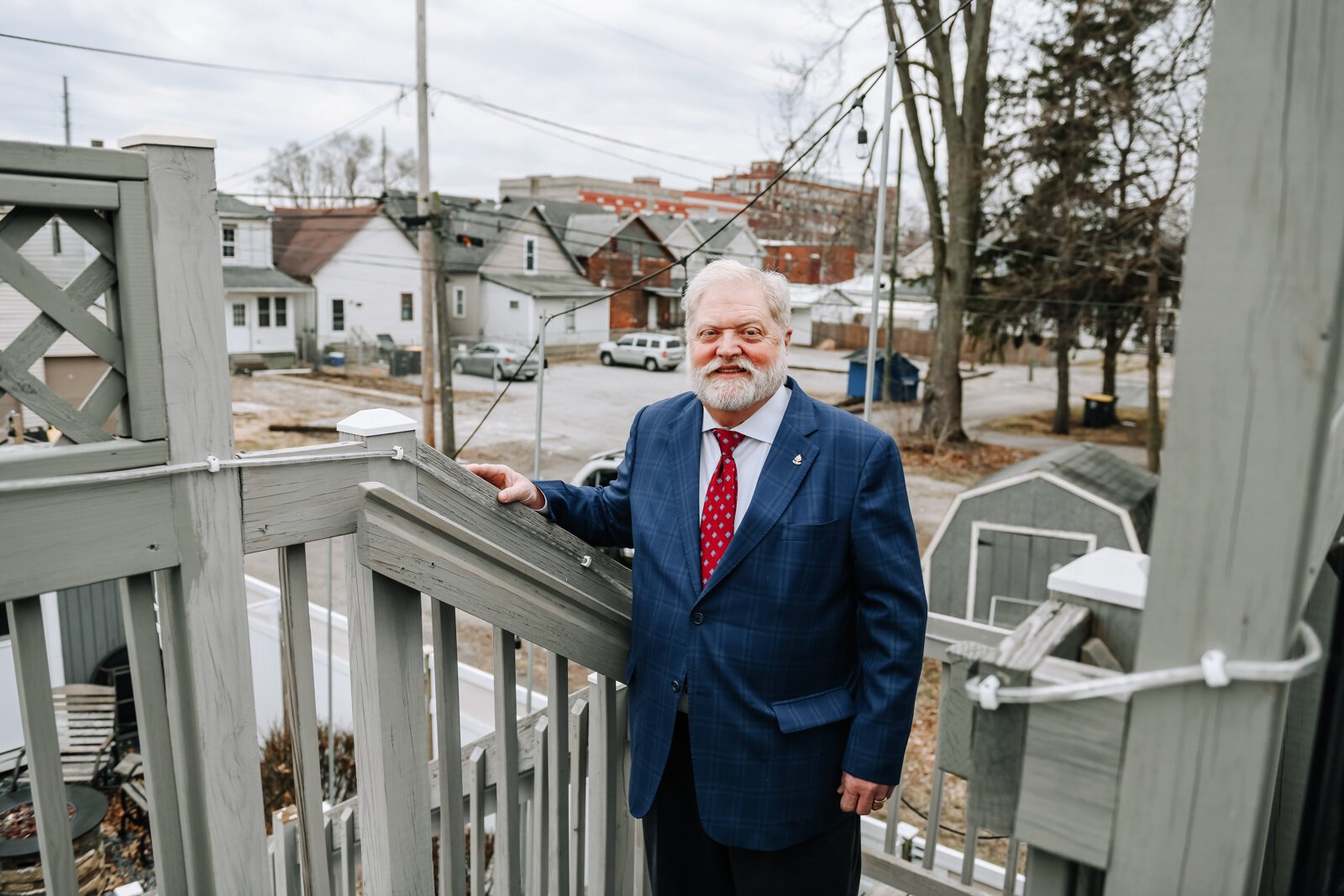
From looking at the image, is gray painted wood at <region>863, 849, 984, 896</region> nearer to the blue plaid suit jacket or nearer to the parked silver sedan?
the blue plaid suit jacket

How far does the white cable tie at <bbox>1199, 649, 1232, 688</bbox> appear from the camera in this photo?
2.23ft

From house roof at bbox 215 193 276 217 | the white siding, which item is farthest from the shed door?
the white siding

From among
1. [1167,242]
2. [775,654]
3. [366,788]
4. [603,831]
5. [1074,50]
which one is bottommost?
[603,831]

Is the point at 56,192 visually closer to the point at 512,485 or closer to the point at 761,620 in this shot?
the point at 512,485

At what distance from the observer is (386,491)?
4.61 feet

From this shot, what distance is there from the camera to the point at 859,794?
65.7 inches

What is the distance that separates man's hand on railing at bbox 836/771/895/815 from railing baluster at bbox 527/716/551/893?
24.4 inches

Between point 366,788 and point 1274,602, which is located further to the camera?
point 366,788

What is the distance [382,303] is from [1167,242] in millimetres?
22063

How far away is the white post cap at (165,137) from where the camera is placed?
1.12 metres

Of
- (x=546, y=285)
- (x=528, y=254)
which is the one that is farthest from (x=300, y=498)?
(x=528, y=254)

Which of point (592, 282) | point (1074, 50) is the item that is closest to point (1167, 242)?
point (1074, 50)

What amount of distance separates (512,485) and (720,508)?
1.27 ft

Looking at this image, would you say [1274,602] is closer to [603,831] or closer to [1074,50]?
[603,831]
